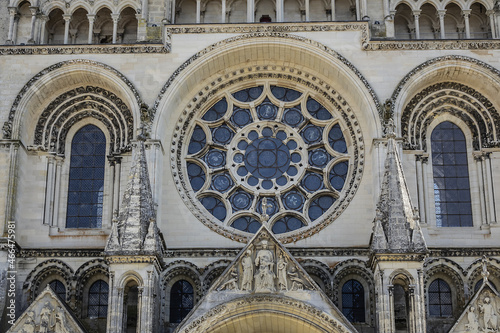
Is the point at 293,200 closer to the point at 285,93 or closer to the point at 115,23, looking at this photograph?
the point at 285,93

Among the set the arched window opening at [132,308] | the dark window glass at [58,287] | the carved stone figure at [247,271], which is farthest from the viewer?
the dark window glass at [58,287]

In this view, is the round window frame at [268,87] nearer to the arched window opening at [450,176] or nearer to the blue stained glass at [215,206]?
the blue stained glass at [215,206]

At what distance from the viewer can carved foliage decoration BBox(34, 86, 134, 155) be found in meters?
25.3

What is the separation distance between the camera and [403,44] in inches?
989

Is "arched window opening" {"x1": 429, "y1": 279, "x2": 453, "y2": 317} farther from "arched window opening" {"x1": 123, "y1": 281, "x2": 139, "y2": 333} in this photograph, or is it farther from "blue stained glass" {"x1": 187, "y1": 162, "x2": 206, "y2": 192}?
"arched window opening" {"x1": 123, "y1": 281, "x2": 139, "y2": 333}

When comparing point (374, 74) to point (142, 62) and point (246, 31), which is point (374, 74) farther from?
point (142, 62)

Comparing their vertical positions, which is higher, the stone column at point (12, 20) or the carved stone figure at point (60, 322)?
the stone column at point (12, 20)

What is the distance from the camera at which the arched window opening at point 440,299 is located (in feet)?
77.6

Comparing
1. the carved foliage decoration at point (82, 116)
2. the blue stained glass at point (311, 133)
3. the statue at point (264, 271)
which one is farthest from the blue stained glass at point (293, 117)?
the statue at point (264, 271)

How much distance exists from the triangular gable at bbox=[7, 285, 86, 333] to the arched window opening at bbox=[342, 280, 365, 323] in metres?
5.64

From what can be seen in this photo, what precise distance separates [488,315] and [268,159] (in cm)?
641

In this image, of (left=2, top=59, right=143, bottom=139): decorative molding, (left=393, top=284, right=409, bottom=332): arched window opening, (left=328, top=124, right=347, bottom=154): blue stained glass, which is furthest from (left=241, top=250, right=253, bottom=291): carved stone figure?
(left=2, top=59, right=143, bottom=139): decorative molding

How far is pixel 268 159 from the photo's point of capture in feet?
83.2

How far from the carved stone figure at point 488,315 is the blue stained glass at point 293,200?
4960mm
